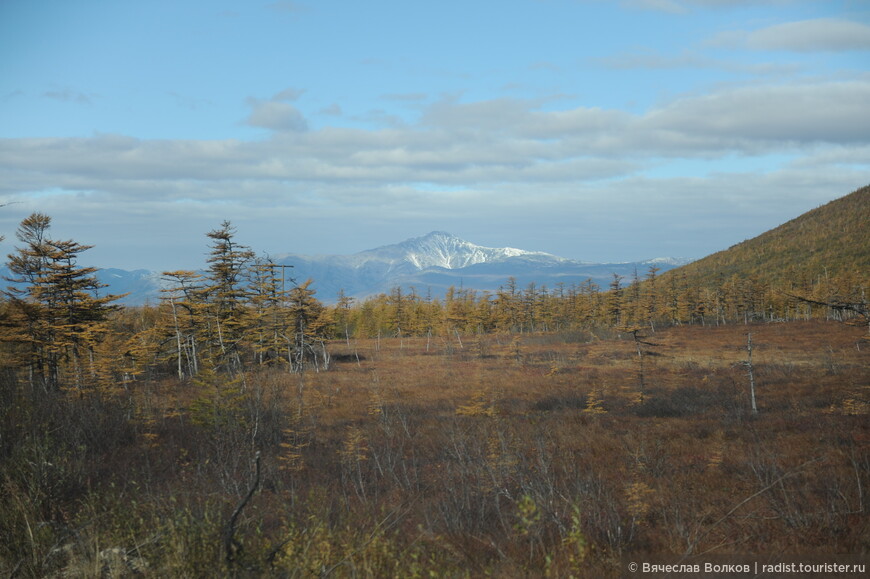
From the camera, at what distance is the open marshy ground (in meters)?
5.00

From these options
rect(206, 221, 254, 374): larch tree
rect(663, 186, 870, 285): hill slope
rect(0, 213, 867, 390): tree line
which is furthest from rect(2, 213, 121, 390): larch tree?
rect(663, 186, 870, 285): hill slope

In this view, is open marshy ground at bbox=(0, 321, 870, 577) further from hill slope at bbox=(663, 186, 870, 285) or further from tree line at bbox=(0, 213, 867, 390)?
hill slope at bbox=(663, 186, 870, 285)

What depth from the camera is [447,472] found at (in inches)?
396

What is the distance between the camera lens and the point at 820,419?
60.2ft

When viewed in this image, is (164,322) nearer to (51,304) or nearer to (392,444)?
(51,304)

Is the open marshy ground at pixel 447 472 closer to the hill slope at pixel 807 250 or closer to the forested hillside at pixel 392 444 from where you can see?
the forested hillside at pixel 392 444

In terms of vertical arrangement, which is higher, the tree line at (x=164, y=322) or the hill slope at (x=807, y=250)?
the hill slope at (x=807, y=250)

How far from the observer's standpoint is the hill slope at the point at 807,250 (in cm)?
8712

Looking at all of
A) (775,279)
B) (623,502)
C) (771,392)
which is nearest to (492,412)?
(623,502)

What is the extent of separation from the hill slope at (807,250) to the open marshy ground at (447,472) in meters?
55.3

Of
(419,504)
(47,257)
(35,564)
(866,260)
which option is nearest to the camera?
(35,564)

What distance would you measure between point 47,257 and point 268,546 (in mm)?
32083

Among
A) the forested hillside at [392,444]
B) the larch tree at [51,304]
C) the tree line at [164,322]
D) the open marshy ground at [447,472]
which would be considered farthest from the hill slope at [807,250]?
the larch tree at [51,304]

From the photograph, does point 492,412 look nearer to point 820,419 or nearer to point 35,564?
point 820,419
